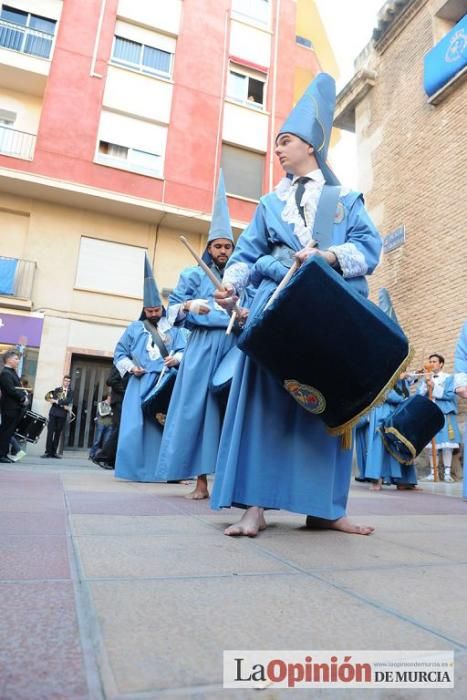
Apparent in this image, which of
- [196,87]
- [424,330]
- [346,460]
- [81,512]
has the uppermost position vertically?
[196,87]

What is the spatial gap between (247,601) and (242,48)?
19.8m

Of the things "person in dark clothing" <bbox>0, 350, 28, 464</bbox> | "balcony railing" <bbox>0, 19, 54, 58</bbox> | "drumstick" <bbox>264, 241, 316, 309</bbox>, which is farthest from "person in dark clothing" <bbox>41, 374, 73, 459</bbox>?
"balcony railing" <bbox>0, 19, 54, 58</bbox>

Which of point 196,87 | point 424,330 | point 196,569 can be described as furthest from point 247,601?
point 196,87

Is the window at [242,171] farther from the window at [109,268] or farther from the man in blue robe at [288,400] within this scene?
the man in blue robe at [288,400]

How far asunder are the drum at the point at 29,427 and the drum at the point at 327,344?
8239 mm

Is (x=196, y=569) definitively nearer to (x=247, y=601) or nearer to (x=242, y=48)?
(x=247, y=601)

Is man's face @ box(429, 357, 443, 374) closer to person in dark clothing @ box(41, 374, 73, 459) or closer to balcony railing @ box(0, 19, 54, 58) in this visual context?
person in dark clothing @ box(41, 374, 73, 459)

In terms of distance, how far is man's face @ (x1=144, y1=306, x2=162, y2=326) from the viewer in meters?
5.71

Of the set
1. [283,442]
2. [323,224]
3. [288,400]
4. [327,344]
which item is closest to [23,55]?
[323,224]

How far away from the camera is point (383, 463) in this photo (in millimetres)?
6273

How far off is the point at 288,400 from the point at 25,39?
17.2m

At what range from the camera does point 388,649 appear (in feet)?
3.31

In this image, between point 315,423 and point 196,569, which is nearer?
point 196,569

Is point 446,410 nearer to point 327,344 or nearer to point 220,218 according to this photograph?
point 220,218
